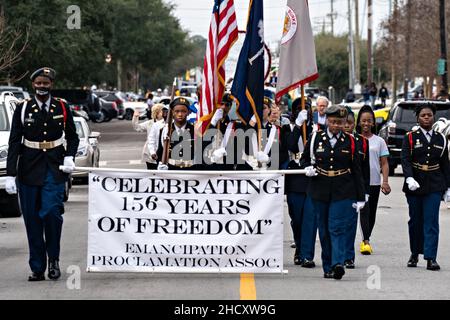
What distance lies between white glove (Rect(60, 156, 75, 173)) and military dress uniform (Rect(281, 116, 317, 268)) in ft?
7.93

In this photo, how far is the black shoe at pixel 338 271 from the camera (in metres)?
11.5

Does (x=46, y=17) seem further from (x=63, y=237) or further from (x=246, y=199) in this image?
(x=246, y=199)

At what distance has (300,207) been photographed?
12742mm

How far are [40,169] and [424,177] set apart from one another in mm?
4194

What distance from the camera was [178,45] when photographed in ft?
324

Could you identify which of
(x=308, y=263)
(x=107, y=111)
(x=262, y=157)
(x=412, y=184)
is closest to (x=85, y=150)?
(x=262, y=157)

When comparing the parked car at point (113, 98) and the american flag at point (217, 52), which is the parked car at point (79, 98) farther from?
the american flag at point (217, 52)

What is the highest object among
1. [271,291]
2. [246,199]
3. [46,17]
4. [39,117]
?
[46,17]

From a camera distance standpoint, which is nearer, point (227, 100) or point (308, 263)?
point (308, 263)

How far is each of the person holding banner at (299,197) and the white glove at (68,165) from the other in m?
2.42

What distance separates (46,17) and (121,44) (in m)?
45.4

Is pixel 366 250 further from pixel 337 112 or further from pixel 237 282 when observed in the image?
pixel 237 282

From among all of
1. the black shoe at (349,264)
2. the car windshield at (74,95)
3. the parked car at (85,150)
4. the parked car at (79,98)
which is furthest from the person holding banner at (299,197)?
the car windshield at (74,95)
